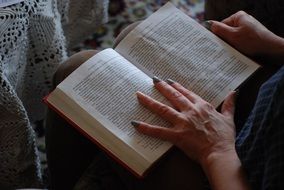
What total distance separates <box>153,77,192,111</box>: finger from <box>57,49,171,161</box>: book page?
0.01m

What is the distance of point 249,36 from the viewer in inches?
34.7

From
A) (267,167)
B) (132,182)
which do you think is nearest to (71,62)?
(132,182)

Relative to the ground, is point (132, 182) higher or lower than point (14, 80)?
A: lower

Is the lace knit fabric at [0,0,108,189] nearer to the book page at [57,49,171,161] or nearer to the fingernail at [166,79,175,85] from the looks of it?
the book page at [57,49,171,161]

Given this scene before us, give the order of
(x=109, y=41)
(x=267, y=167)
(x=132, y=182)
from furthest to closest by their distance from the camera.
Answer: (x=109, y=41) < (x=132, y=182) < (x=267, y=167)

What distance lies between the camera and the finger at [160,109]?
30.7 inches

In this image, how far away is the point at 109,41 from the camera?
5.22 feet

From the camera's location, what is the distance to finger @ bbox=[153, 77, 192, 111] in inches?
31.3

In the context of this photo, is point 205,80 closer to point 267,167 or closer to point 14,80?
point 267,167

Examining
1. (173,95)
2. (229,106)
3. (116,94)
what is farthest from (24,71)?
(229,106)

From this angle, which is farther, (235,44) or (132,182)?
(235,44)

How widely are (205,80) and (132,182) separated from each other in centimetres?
25

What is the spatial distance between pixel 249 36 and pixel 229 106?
17cm

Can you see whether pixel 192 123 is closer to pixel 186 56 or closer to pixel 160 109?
pixel 160 109
